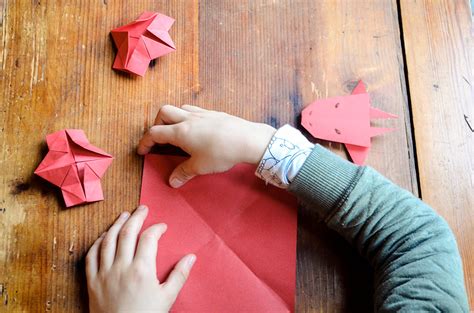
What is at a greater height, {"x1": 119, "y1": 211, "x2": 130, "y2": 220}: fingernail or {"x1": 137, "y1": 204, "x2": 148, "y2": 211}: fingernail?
{"x1": 137, "y1": 204, "x2": 148, "y2": 211}: fingernail

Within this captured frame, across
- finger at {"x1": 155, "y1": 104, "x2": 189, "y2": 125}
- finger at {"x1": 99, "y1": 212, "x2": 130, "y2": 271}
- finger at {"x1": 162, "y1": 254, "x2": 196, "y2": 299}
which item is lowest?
finger at {"x1": 162, "y1": 254, "x2": 196, "y2": 299}

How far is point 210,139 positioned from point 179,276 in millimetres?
187

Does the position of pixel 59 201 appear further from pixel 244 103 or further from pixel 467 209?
pixel 467 209

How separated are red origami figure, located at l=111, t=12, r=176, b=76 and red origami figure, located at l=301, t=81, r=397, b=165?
0.24 metres

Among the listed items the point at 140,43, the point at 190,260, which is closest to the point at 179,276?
the point at 190,260

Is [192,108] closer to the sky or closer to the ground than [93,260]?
closer to the sky

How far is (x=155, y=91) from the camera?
2.26 feet

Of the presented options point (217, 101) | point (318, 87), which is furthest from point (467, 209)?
point (217, 101)

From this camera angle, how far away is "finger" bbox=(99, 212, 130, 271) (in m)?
0.61

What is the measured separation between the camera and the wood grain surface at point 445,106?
26.0 inches

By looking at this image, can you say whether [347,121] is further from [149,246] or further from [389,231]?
[149,246]

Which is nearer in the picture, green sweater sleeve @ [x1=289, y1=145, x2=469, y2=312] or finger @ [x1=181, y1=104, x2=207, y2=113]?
green sweater sleeve @ [x1=289, y1=145, x2=469, y2=312]

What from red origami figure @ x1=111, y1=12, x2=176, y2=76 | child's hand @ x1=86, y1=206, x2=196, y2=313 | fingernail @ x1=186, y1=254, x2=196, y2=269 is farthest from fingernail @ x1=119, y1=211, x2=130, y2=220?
red origami figure @ x1=111, y1=12, x2=176, y2=76

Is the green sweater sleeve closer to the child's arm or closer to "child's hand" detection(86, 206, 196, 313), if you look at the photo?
the child's arm
